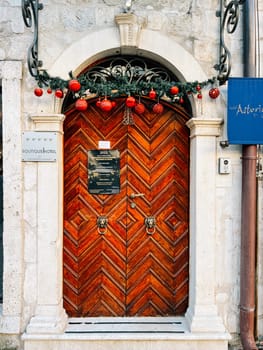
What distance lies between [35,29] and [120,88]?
1.13 m

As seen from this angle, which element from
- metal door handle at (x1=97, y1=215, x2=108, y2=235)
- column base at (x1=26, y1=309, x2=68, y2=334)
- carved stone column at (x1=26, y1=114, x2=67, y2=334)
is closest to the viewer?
column base at (x1=26, y1=309, x2=68, y2=334)

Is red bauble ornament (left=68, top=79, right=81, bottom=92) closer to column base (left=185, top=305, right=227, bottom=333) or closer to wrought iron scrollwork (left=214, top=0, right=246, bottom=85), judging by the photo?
wrought iron scrollwork (left=214, top=0, right=246, bottom=85)

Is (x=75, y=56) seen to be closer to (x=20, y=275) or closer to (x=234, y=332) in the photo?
(x=20, y=275)

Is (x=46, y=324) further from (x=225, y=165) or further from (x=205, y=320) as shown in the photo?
(x=225, y=165)

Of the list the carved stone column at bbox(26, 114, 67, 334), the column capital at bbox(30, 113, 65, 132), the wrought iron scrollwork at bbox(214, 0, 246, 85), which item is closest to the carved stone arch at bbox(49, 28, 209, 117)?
the column capital at bbox(30, 113, 65, 132)

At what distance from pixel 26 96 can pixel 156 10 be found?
1.79 m

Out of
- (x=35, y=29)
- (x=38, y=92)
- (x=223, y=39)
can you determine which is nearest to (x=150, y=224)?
(x=38, y=92)

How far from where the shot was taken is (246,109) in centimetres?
316

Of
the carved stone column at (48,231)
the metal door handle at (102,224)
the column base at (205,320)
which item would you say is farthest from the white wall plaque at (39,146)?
the column base at (205,320)

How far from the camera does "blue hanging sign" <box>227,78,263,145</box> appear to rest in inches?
124

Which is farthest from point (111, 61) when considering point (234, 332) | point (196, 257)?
point (234, 332)

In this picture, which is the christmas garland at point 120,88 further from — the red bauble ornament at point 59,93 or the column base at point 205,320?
the column base at point 205,320

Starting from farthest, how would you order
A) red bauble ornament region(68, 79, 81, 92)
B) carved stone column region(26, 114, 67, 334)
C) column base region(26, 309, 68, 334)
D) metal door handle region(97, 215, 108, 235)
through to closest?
metal door handle region(97, 215, 108, 235) → carved stone column region(26, 114, 67, 334) → column base region(26, 309, 68, 334) → red bauble ornament region(68, 79, 81, 92)

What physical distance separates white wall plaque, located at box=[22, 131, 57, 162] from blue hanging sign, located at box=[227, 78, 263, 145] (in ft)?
6.53
